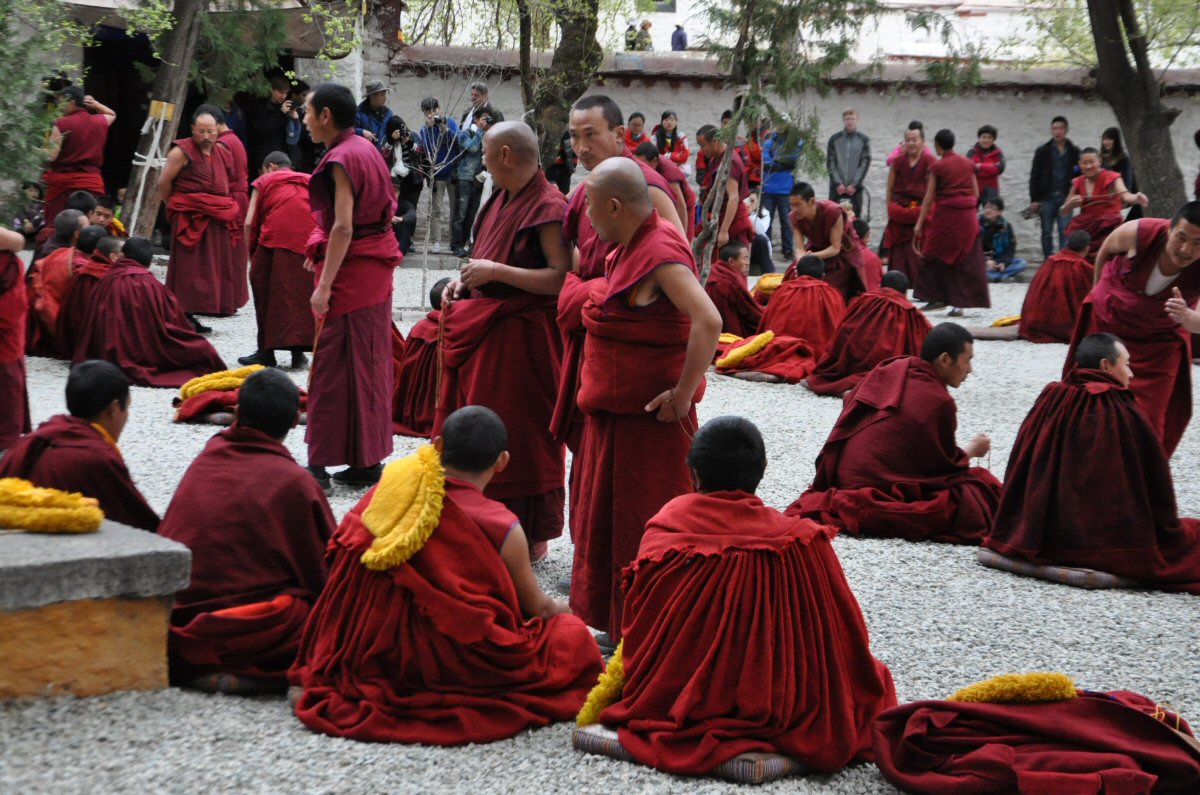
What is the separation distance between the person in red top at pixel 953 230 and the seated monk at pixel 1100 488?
6710 mm

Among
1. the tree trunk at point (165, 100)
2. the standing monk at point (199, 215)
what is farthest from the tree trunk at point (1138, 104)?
the tree trunk at point (165, 100)

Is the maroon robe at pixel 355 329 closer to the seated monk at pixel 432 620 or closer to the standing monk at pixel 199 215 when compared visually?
the seated monk at pixel 432 620

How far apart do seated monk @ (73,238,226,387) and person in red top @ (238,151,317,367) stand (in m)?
0.38

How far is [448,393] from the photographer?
16.0 ft

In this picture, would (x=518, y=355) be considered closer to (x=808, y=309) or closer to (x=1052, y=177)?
(x=808, y=309)

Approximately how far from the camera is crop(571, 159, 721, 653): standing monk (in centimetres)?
384

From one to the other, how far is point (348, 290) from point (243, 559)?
2.02 metres

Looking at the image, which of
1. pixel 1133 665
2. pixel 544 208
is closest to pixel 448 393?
pixel 544 208

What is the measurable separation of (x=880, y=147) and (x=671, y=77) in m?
2.70

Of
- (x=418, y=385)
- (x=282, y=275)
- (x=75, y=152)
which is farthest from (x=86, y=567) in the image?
(x=75, y=152)

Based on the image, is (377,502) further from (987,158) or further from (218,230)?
(987,158)

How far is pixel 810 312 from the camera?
9242 mm

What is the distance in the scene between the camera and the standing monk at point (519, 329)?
4648mm

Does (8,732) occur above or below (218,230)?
below
